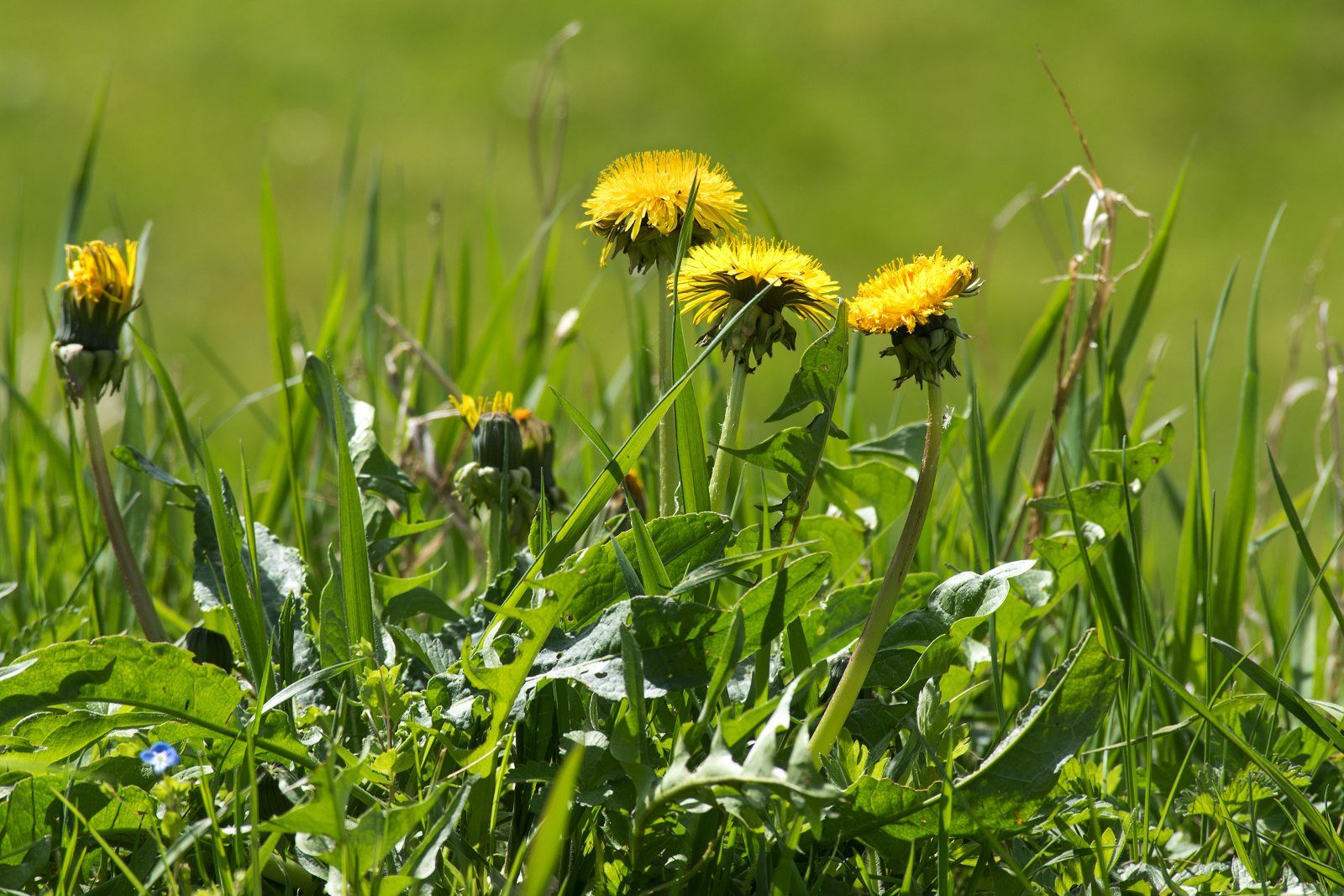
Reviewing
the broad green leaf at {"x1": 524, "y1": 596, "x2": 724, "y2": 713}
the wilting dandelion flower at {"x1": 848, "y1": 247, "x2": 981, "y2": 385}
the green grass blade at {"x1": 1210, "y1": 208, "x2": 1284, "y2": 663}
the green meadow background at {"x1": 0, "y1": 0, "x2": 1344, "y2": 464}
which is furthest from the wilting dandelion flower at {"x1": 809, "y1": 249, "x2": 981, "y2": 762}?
the green meadow background at {"x1": 0, "y1": 0, "x2": 1344, "y2": 464}

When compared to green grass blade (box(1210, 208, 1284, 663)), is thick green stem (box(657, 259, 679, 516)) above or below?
above

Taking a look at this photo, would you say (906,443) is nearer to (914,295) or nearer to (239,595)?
(914,295)

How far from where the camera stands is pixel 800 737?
0.69 m

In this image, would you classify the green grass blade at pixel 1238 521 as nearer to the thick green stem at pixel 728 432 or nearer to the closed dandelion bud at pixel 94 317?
the thick green stem at pixel 728 432

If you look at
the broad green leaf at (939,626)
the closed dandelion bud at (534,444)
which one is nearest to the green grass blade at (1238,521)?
the broad green leaf at (939,626)

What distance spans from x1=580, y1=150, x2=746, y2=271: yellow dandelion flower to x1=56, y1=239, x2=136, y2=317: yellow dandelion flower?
1.41ft

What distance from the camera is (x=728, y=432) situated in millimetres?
946

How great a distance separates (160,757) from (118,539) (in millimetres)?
425

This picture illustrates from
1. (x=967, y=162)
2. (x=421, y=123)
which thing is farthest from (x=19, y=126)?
(x=967, y=162)

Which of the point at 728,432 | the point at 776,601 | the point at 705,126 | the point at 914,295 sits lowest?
the point at 776,601

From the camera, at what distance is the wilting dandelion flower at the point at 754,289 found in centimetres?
88

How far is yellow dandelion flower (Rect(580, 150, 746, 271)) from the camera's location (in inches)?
37.1

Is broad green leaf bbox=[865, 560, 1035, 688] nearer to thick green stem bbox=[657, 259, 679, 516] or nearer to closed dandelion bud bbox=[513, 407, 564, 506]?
thick green stem bbox=[657, 259, 679, 516]

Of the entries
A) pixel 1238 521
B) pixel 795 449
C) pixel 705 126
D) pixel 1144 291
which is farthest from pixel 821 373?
pixel 705 126
